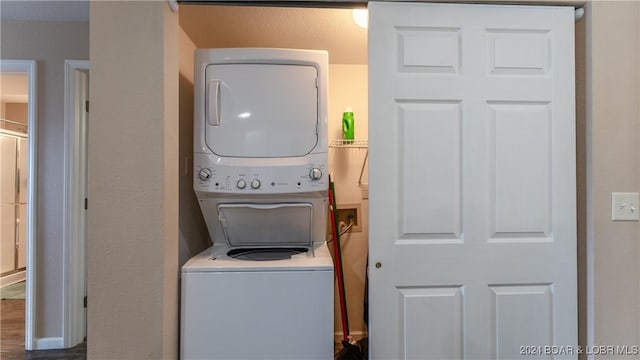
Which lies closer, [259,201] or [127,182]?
A: [127,182]

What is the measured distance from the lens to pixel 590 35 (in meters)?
1.47

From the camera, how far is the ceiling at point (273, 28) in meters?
1.70

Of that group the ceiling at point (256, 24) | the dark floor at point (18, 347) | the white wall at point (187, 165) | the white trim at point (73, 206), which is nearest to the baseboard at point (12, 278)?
the dark floor at point (18, 347)

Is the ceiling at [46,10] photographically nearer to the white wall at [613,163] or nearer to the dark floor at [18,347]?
the dark floor at [18,347]

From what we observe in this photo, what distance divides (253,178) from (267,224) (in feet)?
1.08

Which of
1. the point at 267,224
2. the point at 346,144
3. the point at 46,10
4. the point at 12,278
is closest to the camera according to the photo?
the point at 267,224

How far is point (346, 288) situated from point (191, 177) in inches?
56.9

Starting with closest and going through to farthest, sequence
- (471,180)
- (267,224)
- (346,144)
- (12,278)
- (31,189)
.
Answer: (471,180) < (267,224) < (31,189) < (346,144) < (12,278)

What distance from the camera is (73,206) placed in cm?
237

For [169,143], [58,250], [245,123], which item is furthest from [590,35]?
[58,250]

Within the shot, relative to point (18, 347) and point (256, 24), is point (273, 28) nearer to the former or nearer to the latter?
point (256, 24)

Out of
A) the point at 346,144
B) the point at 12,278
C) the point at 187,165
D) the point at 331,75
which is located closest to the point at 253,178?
the point at 187,165

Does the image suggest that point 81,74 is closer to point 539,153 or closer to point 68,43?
point 68,43

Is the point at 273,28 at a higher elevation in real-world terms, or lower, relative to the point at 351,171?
higher
